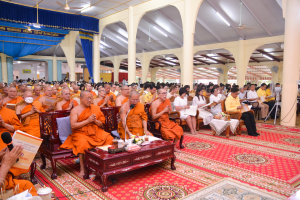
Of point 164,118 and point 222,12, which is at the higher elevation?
point 222,12

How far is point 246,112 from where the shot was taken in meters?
6.16

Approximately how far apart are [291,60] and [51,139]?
6.96 meters

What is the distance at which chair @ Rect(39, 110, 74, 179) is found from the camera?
339cm

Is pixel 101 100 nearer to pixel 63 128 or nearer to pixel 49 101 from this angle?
pixel 49 101

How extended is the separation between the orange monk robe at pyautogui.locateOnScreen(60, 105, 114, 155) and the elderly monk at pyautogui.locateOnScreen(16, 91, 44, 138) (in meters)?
1.01

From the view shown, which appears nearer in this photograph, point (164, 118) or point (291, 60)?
point (164, 118)

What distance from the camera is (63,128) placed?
3.74m

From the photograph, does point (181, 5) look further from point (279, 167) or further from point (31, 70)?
point (31, 70)

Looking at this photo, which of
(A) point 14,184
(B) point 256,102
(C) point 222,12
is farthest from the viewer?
(C) point 222,12

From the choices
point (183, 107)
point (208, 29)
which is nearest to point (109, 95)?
point (183, 107)

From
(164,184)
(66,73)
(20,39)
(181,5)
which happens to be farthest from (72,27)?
(66,73)

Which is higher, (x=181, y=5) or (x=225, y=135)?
(x=181, y=5)

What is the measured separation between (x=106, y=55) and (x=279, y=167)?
2332 cm

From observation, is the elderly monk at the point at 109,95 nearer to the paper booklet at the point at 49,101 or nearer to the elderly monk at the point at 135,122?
the paper booklet at the point at 49,101
